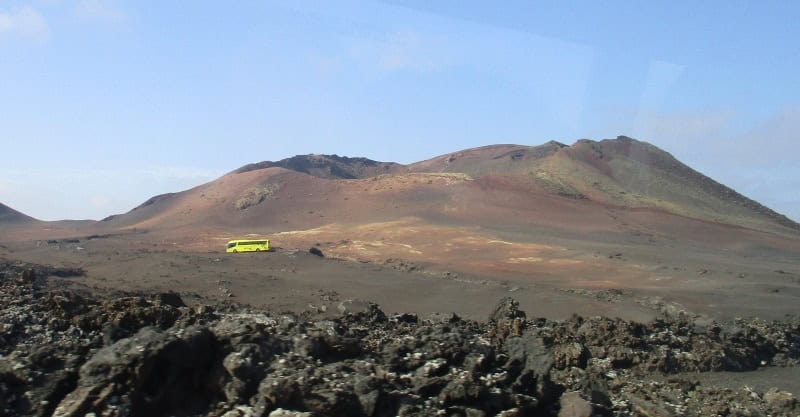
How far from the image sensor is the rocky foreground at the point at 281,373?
7.19 meters

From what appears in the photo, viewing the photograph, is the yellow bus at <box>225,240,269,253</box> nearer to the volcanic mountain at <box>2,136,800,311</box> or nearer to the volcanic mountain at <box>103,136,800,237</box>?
the volcanic mountain at <box>2,136,800,311</box>

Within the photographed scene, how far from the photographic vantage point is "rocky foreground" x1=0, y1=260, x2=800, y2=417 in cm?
719

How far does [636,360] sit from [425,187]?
51692mm

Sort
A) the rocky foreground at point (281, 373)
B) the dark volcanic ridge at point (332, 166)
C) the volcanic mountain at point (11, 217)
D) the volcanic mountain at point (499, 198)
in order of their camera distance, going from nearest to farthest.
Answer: the rocky foreground at point (281, 373)
the volcanic mountain at point (499, 198)
the volcanic mountain at point (11, 217)
the dark volcanic ridge at point (332, 166)

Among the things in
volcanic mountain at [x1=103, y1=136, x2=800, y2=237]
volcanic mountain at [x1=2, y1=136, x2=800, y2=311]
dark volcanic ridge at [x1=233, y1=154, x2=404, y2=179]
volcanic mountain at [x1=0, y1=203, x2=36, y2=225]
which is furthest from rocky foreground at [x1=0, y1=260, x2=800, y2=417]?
dark volcanic ridge at [x1=233, y1=154, x2=404, y2=179]

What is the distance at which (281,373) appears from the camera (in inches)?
296

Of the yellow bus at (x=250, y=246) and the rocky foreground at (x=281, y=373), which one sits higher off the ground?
the yellow bus at (x=250, y=246)

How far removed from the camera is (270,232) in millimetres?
54531

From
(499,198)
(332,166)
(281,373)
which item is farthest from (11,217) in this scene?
(281,373)

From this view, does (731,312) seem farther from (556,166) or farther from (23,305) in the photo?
(556,166)

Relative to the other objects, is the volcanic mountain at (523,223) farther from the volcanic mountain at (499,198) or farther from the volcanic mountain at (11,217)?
the volcanic mountain at (11,217)

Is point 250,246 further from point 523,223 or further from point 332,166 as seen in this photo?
point 332,166

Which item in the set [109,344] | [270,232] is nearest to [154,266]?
[109,344]

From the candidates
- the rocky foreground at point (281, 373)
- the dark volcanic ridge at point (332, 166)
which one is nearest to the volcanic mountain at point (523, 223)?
the rocky foreground at point (281, 373)
